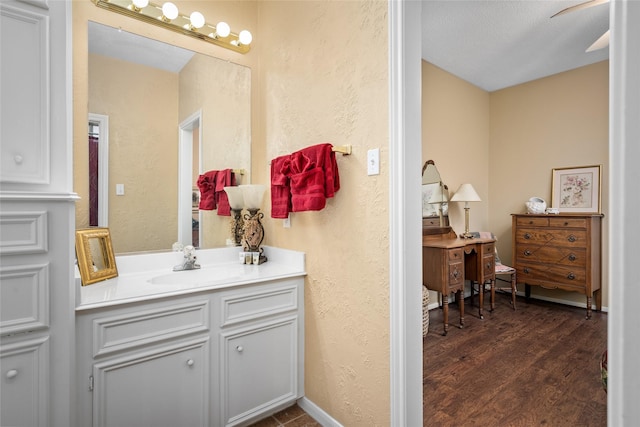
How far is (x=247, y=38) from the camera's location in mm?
2189

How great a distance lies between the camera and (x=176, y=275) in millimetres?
1841

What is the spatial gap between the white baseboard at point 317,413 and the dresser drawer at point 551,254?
121 inches

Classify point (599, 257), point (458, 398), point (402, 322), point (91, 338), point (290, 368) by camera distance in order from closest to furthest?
1. point (91, 338)
2. point (402, 322)
3. point (290, 368)
4. point (458, 398)
5. point (599, 257)

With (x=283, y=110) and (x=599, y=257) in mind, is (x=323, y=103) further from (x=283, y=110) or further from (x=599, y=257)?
(x=599, y=257)

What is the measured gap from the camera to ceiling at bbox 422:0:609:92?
258 centimetres

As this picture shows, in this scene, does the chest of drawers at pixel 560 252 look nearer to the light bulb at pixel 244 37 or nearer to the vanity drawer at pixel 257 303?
the vanity drawer at pixel 257 303

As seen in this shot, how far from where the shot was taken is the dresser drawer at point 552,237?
337cm

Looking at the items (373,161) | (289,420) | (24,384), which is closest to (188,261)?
(24,384)

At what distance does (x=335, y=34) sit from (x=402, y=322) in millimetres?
1435

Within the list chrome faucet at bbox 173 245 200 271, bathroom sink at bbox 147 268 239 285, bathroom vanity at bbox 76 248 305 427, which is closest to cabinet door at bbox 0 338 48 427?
bathroom vanity at bbox 76 248 305 427

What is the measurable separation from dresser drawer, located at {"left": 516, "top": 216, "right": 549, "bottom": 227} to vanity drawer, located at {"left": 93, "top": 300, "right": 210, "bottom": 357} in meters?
3.61

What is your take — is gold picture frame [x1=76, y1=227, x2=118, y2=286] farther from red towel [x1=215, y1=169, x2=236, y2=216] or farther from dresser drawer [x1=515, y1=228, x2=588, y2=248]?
dresser drawer [x1=515, y1=228, x2=588, y2=248]

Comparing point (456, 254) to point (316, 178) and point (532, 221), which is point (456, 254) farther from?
point (316, 178)

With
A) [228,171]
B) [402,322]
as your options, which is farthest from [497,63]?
[402,322]
